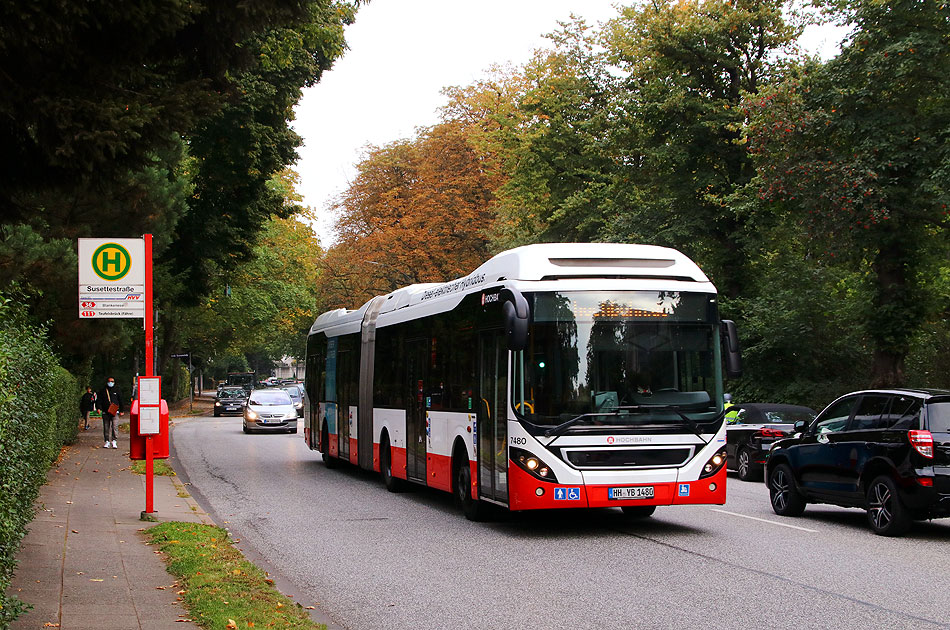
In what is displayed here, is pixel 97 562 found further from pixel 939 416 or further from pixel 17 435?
pixel 939 416

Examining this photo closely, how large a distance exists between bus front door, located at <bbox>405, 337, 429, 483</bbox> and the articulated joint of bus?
392cm

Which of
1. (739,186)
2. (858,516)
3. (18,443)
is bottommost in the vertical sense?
(858,516)

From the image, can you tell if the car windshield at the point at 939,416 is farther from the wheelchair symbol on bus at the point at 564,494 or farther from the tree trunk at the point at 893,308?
the tree trunk at the point at 893,308

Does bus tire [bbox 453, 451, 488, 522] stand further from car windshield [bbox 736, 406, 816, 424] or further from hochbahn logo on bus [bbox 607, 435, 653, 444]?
car windshield [bbox 736, 406, 816, 424]

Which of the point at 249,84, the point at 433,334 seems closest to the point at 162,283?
the point at 249,84

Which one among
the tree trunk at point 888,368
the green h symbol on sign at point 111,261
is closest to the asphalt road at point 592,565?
the green h symbol on sign at point 111,261

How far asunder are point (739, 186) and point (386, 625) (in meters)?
27.1

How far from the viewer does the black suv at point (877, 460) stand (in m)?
11.6

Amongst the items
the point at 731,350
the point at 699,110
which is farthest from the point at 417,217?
the point at 731,350

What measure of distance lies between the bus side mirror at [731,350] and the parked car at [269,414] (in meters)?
29.9

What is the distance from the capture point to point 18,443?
287 inches

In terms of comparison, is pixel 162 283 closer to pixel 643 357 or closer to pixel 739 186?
pixel 739 186

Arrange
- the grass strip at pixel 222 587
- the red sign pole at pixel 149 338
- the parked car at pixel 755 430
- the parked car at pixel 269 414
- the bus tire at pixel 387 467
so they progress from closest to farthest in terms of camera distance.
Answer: the grass strip at pixel 222 587 → the red sign pole at pixel 149 338 → the bus tire at pixel 387 467 → the parked car at pixel 755 430 → the parked car at pixel 269 414

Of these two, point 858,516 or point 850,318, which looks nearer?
point 858,516
